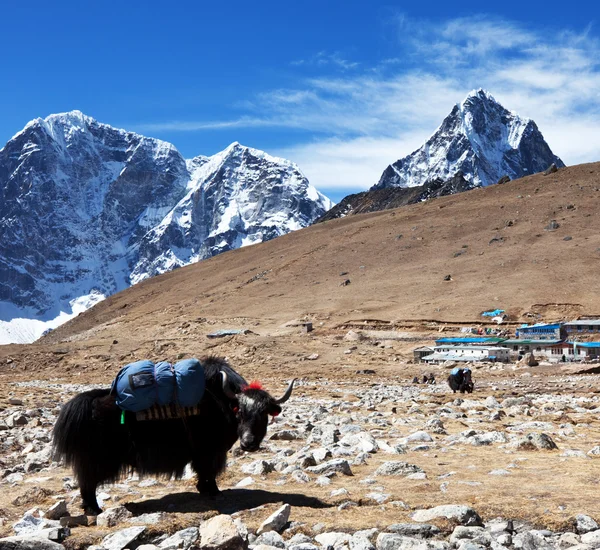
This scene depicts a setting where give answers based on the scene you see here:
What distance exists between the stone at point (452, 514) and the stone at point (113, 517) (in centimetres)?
250

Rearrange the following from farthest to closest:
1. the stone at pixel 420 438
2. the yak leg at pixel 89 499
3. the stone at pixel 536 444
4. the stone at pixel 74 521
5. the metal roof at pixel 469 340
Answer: the metal roof at pixel 469 340 < the stone at pixel 420 438 < the stone at pixel 536 444 < the yak leg at pixel 89 499 < the stone at pixel 74 521

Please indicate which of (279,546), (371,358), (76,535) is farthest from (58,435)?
(371,358)

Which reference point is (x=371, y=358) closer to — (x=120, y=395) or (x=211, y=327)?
(x=211, y=327)

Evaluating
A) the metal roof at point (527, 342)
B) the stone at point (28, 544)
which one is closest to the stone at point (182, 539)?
the stone at point (28, 544)

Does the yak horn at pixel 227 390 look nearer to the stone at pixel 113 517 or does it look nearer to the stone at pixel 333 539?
the stone at pixel 113 517

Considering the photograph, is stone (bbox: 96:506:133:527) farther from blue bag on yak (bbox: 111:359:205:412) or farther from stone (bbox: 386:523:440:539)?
stone (bbox: 386:523:440:539)

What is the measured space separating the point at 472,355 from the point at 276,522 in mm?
31969

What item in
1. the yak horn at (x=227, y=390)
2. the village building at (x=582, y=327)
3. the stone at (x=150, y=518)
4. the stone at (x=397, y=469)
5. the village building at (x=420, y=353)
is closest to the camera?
the stone at (x=150, y=518)

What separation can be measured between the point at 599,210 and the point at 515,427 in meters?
73.7

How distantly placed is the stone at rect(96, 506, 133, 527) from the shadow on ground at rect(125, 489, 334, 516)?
16 cm

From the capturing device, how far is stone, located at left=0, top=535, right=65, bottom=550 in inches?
208

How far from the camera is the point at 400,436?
37.2 feet

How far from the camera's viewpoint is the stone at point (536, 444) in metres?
9.45

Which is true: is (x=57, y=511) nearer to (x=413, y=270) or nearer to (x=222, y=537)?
(x=222, y=537)
